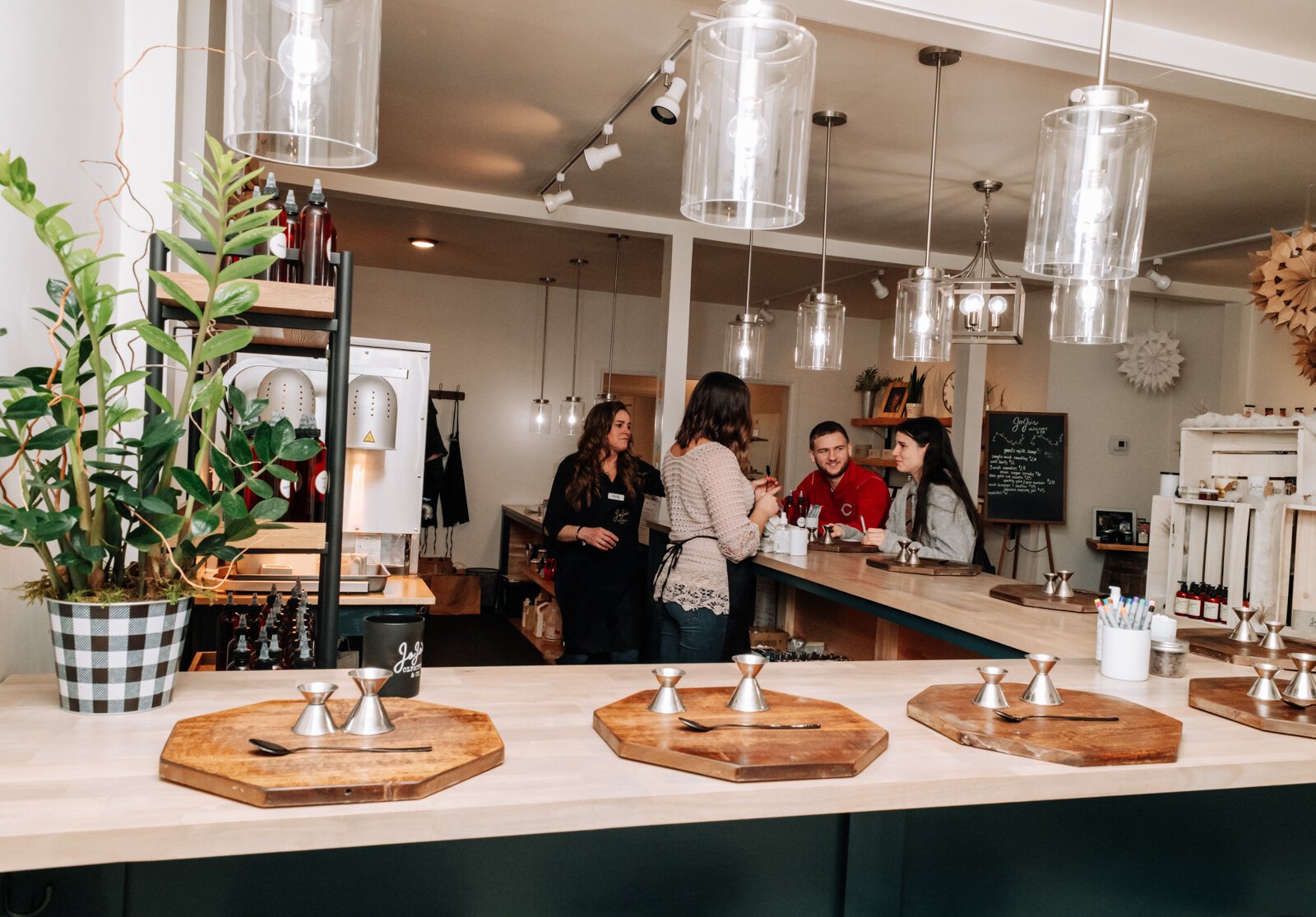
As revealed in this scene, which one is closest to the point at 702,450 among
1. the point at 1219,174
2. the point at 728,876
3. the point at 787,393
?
the point at 728,876

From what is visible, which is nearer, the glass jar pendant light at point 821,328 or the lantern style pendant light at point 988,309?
the lantern style pendant light at point 988,309

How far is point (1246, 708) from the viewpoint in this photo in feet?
5.33

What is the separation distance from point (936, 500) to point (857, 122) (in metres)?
1.61

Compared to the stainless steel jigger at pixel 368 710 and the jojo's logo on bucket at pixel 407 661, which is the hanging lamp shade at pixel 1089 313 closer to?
the jojo's logo on bucket at pixel 407 661

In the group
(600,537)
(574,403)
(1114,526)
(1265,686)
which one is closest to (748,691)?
(1265,686)

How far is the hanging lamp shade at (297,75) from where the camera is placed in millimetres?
1222

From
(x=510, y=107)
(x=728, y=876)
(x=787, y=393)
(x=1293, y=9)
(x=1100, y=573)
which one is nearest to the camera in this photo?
(x=728, y=876)

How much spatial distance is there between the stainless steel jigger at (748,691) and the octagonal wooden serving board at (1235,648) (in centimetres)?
120

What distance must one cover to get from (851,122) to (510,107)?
143cm

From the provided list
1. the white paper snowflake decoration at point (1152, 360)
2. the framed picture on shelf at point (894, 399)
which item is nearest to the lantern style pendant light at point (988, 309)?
the white paper snowflake decoration at point (1152, 360)

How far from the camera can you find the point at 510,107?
4051mm

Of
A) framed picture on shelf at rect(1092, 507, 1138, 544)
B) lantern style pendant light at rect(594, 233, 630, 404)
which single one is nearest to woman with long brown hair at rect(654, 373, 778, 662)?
lantern style pendant light at rect(594, 233, 630, 404)

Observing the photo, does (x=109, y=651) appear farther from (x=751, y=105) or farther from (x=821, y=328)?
(x=821, y=328)

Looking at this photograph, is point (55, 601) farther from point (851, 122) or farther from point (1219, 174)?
point (1219, 174)
